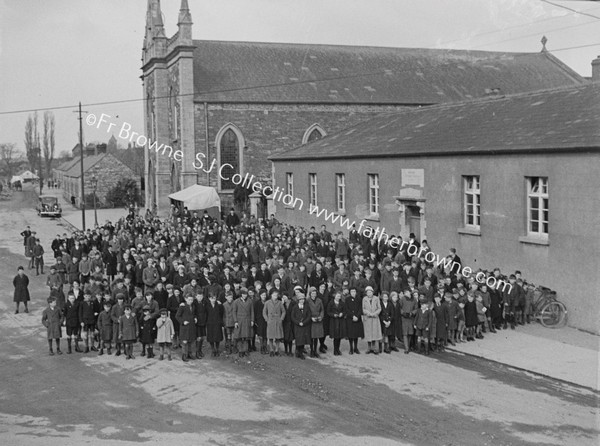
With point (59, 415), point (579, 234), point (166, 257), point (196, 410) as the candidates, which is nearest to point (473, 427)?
point (196, 410)

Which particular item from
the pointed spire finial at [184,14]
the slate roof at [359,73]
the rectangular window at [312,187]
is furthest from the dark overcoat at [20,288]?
the pointed spire finial at [184,14]

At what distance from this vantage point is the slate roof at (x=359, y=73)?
4491 cm

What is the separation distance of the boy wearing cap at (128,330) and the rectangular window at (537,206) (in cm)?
1054

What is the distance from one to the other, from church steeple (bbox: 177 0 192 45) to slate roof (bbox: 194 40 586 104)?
95cm

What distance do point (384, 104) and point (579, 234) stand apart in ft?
100

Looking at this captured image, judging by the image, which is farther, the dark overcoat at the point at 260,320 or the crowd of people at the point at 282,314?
the dark overcoat at the point at 260,320

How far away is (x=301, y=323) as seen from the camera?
1468 cm

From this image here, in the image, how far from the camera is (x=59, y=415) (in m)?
11.2

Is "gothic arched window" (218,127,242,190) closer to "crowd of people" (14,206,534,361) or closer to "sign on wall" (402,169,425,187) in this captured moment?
"sign on wall" (402,169,425,187)

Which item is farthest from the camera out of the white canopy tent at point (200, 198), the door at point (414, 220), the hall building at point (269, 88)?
the hall building at point (269, 88)

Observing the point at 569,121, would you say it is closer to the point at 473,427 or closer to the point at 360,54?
the point at 473,427

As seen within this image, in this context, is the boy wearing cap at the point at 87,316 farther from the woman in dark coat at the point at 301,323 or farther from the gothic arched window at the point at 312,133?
the gothic arched window at the point at 312,133

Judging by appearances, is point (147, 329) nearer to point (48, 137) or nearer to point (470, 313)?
point (470, 313)

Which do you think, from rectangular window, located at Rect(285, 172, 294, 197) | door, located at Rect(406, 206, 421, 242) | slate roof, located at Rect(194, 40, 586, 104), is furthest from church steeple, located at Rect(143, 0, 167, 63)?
door, located at Rect(406, 206, 421, 242)
